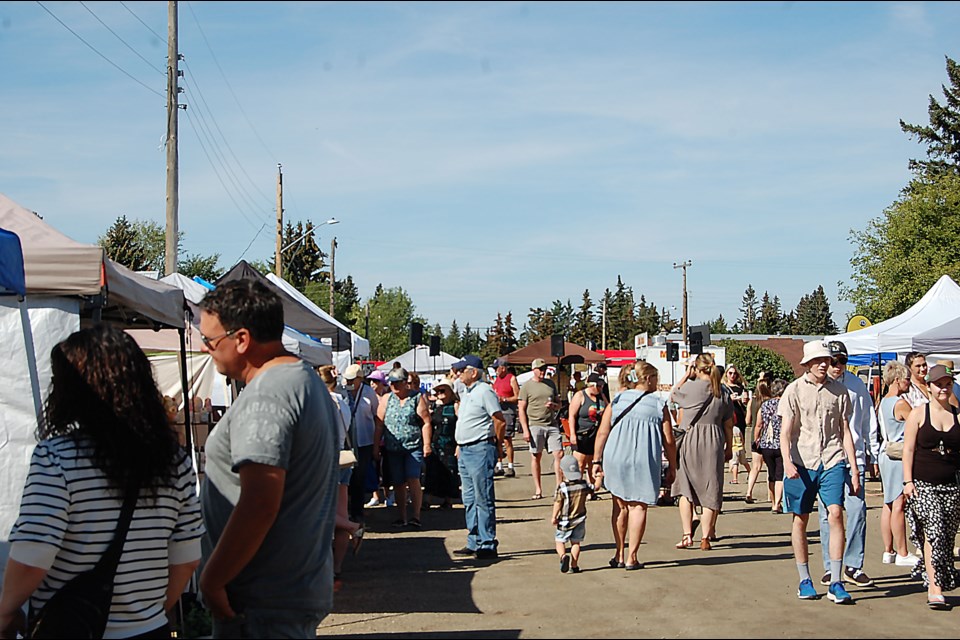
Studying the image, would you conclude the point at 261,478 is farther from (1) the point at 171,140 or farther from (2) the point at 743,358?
(2) the point at 743,358

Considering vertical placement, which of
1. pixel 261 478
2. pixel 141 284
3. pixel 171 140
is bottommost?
pixel 261 478

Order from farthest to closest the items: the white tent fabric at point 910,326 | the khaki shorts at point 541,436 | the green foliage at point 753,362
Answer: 1. the green foliage at point 753,362
2. the khaki shorts at point 541,436
3. the white tent fabric at point 910,326

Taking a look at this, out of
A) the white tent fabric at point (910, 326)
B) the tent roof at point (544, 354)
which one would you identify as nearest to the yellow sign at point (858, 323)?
the white tent fabric at point (910, 326)

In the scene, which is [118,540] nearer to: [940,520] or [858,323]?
[940,520]

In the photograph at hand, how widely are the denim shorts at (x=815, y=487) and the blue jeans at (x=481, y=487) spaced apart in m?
3.37

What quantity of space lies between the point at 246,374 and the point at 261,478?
0.45 m

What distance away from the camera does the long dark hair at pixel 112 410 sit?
3.32m

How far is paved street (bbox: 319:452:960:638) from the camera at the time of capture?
741cm

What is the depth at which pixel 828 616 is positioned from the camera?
7.63m

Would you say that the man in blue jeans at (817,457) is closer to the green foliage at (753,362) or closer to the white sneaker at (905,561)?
the white sneaker at (905,561)

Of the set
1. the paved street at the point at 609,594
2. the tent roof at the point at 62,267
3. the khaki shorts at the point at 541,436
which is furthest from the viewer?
the khaki shorts at the point at 541,436

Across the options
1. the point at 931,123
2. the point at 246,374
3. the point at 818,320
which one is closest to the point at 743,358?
the point at 931,123

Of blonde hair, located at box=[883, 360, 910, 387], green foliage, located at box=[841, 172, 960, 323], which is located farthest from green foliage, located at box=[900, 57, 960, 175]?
blonde hair, located at box=[883, 360, 910, 387]

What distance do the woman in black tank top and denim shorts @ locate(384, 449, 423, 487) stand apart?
627cm
